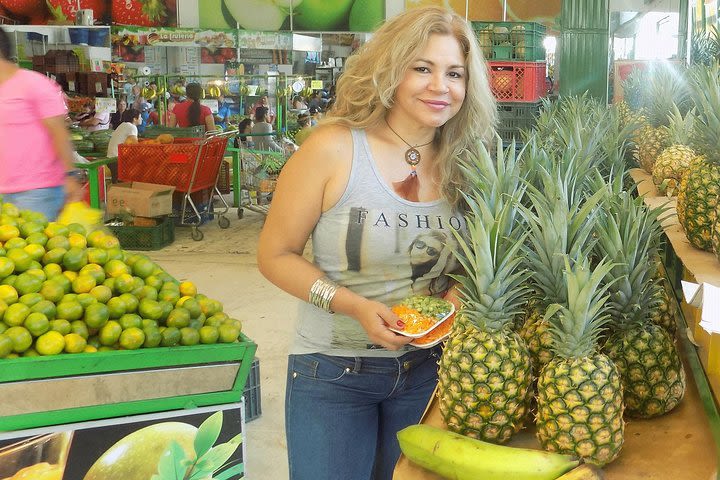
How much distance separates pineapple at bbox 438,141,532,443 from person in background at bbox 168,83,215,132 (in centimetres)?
953

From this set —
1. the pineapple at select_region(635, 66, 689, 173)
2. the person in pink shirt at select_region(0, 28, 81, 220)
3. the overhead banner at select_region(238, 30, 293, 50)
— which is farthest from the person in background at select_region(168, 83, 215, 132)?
the pineapple at select_region(635, 66, 689, 173)

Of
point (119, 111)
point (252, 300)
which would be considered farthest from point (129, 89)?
point (252, 300)

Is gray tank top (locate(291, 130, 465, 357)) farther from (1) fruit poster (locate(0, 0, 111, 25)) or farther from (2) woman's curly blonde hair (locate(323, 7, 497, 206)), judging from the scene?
(1) fruit poster (locate(0, 0, 111, 25))

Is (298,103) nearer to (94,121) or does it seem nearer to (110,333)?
(94,121)

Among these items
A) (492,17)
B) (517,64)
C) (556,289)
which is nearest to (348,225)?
(556,289)

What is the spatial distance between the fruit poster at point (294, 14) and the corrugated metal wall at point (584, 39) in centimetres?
459

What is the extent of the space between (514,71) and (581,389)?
550cm

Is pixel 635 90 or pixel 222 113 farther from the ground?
pixel 635 90

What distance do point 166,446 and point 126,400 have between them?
0.19m

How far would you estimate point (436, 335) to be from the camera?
2.06 metres

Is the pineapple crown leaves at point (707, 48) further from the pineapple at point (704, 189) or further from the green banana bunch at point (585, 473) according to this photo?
the green banana bunch at point (585, 473)

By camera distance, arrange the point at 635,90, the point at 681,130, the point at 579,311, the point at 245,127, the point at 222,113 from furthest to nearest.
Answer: the point at 222,113
the point at 245,127
the point at 635,90
the point at 681,130
the point at 579,311

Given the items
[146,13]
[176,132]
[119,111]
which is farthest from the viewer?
[146,13]

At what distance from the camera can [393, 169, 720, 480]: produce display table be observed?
1704 millimetres
